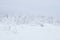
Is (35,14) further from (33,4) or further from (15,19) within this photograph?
(15,19)

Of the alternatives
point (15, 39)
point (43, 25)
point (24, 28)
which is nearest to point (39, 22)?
point (43, 25)

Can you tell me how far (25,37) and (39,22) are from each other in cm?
21

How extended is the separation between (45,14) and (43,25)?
0.43ft

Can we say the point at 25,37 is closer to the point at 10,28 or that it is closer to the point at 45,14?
the point at 10,28

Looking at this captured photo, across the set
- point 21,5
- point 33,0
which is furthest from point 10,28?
point 33,0

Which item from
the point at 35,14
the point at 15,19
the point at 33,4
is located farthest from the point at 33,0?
the point at 15,19

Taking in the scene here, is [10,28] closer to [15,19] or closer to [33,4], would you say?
[15,19]

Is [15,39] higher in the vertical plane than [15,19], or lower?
lower

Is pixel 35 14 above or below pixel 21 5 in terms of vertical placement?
below

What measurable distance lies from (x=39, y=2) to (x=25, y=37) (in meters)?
0.39

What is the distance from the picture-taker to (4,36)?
716 millimetres

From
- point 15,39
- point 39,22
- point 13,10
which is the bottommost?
point 15,39

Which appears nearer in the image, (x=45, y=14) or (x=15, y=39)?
(x=15, y=39)

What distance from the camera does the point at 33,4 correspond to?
813mm
